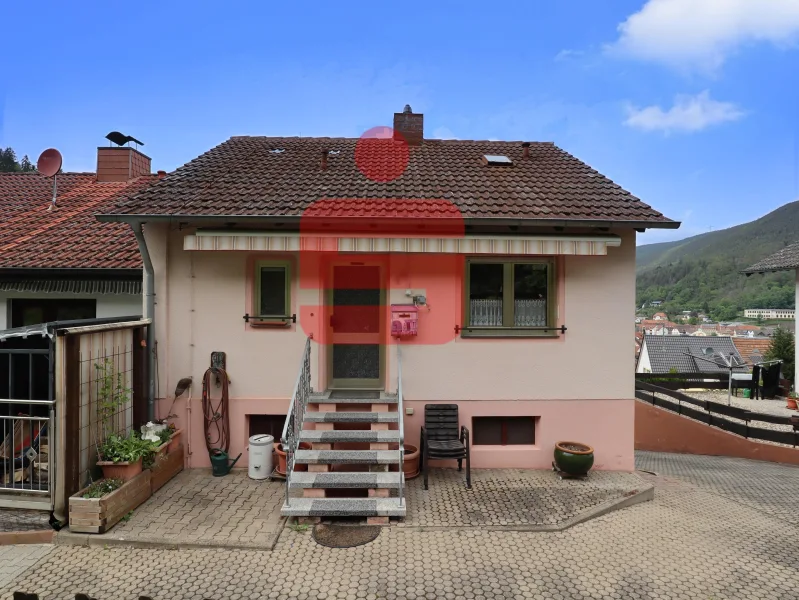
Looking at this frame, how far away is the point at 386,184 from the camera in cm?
1027

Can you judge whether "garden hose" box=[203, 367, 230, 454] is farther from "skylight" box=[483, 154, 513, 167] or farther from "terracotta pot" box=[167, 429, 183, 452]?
"skylight" box=[483, 154, 513, 167]

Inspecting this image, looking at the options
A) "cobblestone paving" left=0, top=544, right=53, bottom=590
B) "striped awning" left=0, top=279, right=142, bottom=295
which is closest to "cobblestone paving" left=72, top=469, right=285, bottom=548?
"cobblestone paving" left=0, top=544, right=53, bottom=590

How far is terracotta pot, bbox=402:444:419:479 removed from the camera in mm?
8492

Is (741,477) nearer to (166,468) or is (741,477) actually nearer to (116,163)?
(166,468)

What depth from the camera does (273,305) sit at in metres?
9.46

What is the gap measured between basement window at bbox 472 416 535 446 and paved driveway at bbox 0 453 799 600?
248 cm

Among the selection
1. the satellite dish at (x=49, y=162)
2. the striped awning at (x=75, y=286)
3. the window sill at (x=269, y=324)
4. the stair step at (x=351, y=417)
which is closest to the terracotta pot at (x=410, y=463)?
the stair step at (x=351, y=417)

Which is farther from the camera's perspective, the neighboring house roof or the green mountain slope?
the green mountain slope

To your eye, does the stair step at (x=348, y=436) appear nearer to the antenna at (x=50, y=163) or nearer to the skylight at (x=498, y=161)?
the skylight at (x=498, y=161)

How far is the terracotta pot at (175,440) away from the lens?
8750mm

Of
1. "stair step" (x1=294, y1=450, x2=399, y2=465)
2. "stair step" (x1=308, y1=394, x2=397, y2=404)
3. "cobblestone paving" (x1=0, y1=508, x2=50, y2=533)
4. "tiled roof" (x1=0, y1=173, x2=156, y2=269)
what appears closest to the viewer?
"cobblestone paving" (x1=0, y1=508, x2=50, y2=533)

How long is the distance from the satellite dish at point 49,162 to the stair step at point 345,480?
1397 centimetres

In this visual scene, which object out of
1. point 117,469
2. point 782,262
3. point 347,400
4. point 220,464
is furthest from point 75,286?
point 782,262

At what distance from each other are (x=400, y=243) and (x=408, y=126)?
639cm
